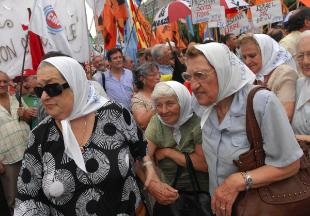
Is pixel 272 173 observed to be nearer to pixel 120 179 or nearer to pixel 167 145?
pixel 120 179

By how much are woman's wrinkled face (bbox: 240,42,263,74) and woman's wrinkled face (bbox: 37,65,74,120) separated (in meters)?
1.76

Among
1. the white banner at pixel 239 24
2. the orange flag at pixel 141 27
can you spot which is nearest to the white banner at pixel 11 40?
the orange flag at pixel 141 27

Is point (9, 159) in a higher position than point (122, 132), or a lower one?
lower

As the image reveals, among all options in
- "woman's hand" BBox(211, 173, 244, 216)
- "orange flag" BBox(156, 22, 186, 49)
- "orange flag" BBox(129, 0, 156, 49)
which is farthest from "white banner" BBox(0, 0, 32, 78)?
"orange flag" BBox(156, 22, 186, 49)

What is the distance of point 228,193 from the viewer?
7.64ft

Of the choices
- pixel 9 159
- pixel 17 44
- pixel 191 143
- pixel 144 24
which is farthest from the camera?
pixel 144 24

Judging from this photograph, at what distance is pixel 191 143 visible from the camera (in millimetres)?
3176

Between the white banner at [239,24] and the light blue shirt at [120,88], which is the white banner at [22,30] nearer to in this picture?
the light blue shirt at [120,88]

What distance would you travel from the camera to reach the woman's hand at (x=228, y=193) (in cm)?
230

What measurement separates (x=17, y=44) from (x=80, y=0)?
1.06m

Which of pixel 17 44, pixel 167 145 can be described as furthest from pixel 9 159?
pixel 167 145

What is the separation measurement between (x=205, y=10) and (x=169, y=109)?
3.95 meters

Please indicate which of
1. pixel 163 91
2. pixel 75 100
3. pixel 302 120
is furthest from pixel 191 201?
pixel 75 100

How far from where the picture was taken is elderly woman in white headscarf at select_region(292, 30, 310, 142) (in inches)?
120
